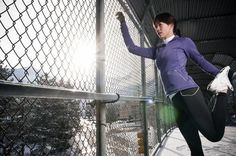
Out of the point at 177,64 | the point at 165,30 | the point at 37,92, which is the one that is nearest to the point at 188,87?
the point at 177,64

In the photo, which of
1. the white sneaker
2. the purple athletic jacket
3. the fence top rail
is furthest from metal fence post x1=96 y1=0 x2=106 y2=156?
the white sneaker

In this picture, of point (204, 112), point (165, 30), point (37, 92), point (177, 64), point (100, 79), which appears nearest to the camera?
point (37, 92)

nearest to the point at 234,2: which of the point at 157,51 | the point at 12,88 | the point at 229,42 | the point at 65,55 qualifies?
the point at 229,42

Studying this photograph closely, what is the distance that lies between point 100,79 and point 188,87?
0.97m

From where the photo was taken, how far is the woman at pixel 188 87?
2527 mm

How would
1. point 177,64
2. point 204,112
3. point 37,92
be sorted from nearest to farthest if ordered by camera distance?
point 37,92 → point 204,112 → point 177,64

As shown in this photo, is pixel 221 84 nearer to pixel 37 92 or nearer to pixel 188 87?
pixel 188 87

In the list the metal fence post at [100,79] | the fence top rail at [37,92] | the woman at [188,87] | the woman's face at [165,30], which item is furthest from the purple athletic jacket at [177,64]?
the fence top rail at [37,92]

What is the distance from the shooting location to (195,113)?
252 cm

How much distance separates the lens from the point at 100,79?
7.36ft

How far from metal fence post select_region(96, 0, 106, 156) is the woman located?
0.82 metres

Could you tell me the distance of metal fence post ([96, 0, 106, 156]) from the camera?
7.11ft

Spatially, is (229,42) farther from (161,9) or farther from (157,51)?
(157,51)

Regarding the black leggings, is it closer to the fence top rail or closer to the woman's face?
the woman's face
